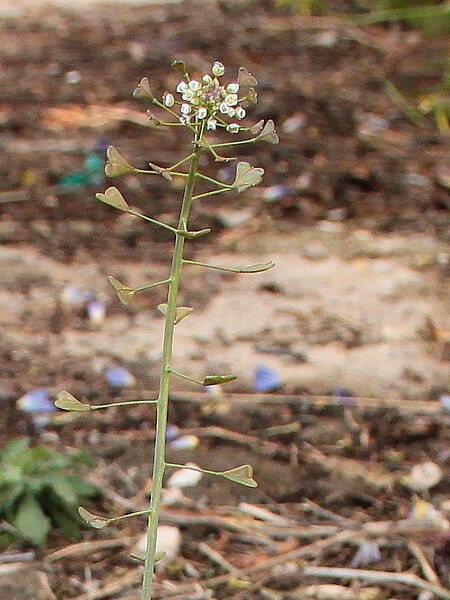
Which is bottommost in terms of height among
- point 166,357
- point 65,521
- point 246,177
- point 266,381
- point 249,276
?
point 249,276

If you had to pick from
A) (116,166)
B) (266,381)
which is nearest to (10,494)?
(266,381)

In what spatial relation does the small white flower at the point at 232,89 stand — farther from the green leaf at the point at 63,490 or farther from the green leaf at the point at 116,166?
the green leaf at the point at 63,490

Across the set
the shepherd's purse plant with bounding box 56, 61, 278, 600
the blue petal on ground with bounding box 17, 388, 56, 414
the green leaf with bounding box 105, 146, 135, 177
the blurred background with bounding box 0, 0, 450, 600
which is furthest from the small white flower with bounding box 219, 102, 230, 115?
the blue petal on ground with bounding box 17, 388, 56, 414

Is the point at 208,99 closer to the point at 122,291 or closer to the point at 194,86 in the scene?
the point at 194,86

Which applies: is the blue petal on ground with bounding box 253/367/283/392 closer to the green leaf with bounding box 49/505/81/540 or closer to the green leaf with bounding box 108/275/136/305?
the green leaf with bounding box 49/505/81/540

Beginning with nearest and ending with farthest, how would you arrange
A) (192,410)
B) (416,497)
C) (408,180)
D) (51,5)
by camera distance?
(416,497)
(192,410)
(408,180)
(51,5)

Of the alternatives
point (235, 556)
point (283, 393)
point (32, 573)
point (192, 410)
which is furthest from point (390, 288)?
point (32, 573)

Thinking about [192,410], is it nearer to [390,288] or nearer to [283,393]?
[283,393]
